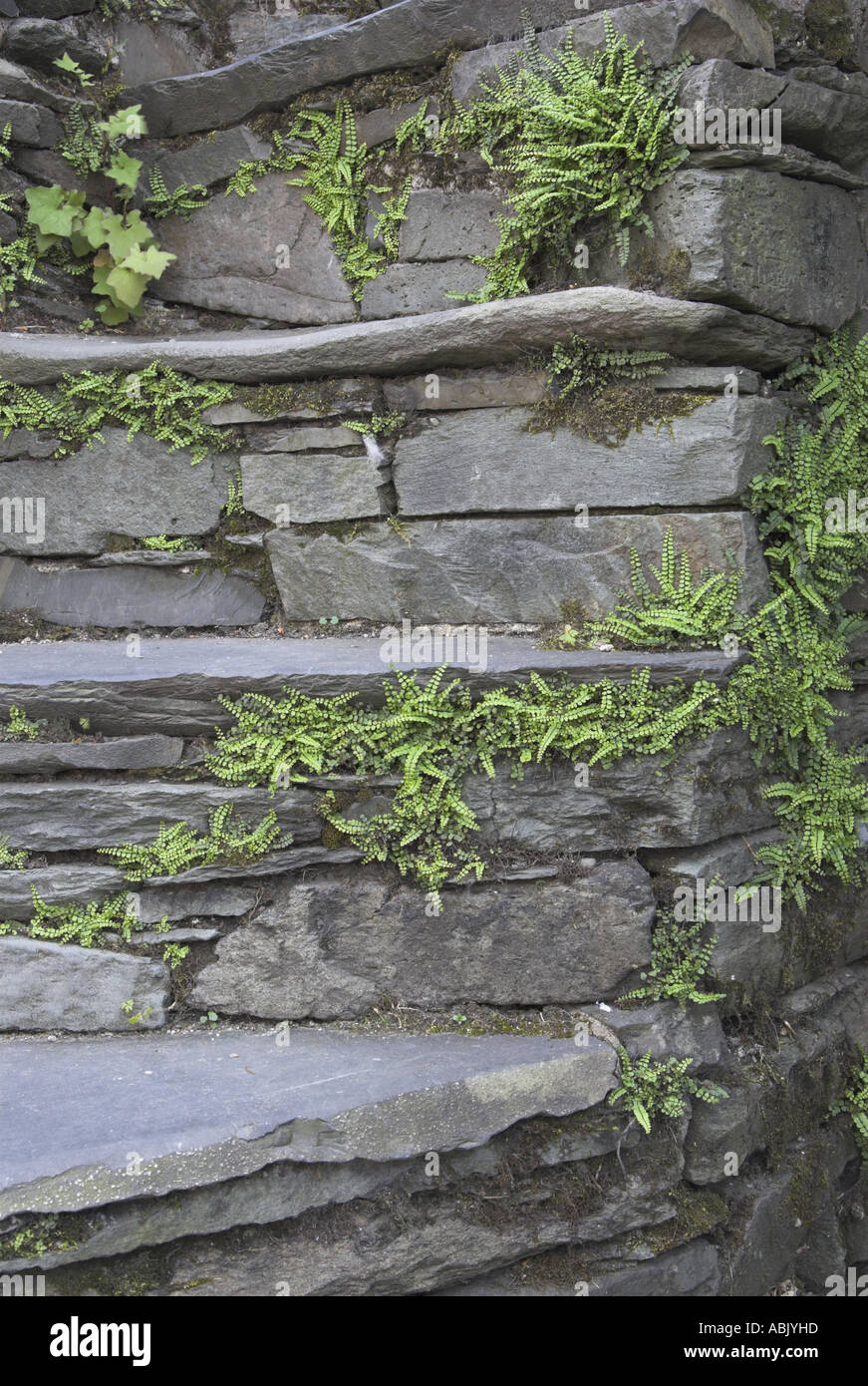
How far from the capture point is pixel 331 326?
5.89 meters

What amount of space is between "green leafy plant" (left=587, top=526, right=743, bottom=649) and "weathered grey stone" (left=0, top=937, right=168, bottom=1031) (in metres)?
2.71

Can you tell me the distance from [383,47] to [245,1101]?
17.9 ft

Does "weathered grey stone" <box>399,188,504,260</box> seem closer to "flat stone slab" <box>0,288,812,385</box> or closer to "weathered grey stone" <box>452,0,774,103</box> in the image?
"flat stone slab" <box>0,288,812,385</box>

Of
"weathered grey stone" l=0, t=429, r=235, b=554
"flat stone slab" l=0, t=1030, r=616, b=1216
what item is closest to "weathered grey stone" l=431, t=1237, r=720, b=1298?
"flat stone slab" l=0, t=1030, r=616, b=1216

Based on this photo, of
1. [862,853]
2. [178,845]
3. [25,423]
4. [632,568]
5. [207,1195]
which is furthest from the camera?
[25,423]

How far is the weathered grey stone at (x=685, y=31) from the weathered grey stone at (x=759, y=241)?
0.56 m

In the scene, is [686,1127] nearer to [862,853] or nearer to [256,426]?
[862,853]

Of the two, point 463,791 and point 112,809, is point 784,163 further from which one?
point 112,809

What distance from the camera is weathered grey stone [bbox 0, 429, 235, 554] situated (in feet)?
18.6

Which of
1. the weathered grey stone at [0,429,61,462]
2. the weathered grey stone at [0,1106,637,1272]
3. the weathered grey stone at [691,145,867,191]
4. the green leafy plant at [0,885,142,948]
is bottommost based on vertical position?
the weathered grey stone at [0,1106,637,1272]

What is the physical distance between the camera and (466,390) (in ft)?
17.2

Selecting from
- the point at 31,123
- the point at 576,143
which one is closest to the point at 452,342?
the point at 576,143

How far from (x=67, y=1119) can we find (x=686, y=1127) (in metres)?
2.70

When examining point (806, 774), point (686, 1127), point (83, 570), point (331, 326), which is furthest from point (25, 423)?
point (686, 1127)
